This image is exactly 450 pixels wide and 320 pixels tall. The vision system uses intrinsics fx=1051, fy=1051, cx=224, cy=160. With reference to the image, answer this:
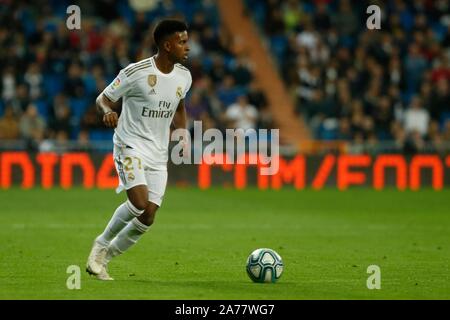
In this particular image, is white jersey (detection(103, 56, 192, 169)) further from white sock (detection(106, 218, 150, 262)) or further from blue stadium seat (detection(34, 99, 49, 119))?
blue stadium seat (detection(34, 99, 49, 119))

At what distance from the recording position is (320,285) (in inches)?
372

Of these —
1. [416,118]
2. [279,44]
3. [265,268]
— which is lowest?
[265,268]

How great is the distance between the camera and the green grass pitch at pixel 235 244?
358 inches

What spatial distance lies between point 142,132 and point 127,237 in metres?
0.99

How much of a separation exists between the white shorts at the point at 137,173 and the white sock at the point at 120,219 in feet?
0.57

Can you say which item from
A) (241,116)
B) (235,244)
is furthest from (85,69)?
(235,244)

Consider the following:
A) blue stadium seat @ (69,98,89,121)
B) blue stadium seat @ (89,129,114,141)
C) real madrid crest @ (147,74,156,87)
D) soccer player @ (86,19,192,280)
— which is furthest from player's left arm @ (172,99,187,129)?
blue stadium seat @ (69,98,89,121)

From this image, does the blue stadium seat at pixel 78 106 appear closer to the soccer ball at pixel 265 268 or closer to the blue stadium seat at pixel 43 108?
the blue stadium seat at pixel 43 108

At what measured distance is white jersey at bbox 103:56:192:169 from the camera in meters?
9.82

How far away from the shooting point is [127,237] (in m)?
9.80

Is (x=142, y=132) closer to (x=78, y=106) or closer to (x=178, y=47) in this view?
(x=178, y=47)

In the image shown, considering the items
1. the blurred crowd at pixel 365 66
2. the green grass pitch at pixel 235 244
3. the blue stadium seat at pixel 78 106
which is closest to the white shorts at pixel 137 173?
the green grass pitch at pixel 235 244

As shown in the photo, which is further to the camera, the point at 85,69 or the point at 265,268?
the point at 85,69
